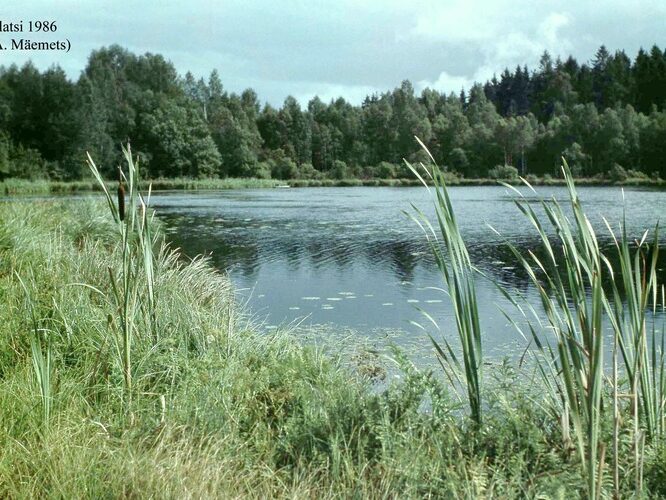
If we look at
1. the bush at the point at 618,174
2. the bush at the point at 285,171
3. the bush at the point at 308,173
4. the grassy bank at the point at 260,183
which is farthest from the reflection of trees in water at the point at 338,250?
the bush at the point at 285,171

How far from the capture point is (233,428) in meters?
3.21

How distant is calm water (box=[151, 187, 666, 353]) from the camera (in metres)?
7.98

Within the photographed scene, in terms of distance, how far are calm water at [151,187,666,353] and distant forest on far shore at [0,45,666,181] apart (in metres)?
28.1

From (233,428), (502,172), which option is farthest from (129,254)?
(502,172)

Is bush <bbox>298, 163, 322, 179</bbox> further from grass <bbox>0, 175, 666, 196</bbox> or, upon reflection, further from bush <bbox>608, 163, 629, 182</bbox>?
bush <bbox>608, 163, 629, 182</bbox>

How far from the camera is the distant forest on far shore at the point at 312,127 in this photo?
51625 millimetres

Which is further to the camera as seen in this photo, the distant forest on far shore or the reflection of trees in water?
the distant forest on far shore

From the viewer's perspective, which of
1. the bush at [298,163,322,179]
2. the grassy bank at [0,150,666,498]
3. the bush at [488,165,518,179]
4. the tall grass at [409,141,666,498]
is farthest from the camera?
the bush at [298,163,322,179]

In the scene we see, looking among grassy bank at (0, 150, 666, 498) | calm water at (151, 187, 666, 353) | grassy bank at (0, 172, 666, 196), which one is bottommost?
calm water at (151, 187, 666, 353)

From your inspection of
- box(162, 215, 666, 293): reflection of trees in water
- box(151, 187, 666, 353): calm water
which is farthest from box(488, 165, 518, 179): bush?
box(162, 215, 666, 293): reflection of trees in water

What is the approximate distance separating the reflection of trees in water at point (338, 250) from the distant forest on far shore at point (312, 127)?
2986 centimetres

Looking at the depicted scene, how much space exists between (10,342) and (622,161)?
194 ft

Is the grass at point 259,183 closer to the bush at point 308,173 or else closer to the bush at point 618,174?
the bush at point 618,174

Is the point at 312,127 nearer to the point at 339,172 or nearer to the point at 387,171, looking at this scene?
the point at 339,172
